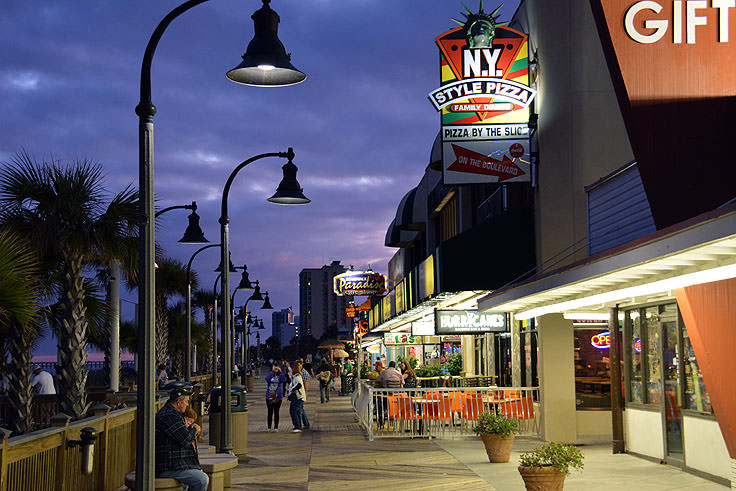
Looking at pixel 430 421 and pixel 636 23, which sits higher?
pixel 636 23

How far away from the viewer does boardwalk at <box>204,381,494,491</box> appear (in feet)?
48.3

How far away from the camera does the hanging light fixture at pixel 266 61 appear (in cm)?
959

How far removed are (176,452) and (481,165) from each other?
1165cm

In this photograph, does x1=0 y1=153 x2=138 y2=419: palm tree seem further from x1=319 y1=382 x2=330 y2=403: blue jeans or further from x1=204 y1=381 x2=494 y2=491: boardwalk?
x1=319 y1=382 x2=330 y2=403: blue jeans

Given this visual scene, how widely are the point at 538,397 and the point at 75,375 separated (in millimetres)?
9951

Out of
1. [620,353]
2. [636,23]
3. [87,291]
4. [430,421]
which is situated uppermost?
[636,23]

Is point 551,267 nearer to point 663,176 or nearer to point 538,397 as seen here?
point 538,397

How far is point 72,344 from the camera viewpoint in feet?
63.3

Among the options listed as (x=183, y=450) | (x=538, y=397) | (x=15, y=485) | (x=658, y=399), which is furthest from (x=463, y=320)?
(x=15, y=485)

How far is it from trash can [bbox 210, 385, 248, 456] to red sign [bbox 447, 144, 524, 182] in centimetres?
653

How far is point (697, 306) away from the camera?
1128 centimetres

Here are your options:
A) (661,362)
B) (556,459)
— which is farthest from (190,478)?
(661,362)

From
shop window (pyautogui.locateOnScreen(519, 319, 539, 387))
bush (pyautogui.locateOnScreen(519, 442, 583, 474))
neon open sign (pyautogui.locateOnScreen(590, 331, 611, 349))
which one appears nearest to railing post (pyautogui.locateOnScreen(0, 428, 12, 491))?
bush (pyautogui.locateOnScreen(519, 442, 583, 474))

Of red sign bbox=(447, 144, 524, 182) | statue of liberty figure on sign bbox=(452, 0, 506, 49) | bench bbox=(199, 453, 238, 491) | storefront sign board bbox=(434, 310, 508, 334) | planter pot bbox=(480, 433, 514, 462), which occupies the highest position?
statue of liberty figure on sign bbox=(452, 0, 506, 49)
